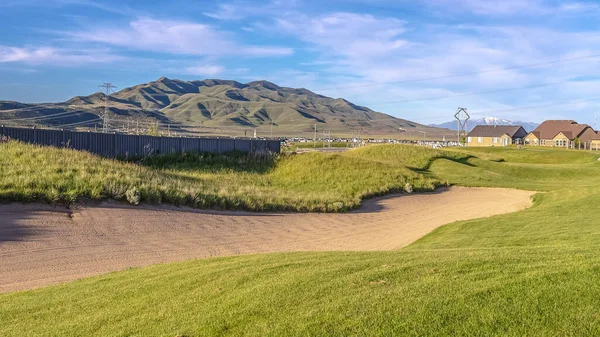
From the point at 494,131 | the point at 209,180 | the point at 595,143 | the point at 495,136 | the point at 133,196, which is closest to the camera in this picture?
the point at 133,196

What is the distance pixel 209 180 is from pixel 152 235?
12.2 metres

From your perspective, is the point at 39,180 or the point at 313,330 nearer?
the point at 313,330

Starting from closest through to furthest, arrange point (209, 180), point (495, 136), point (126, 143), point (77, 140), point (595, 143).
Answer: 1. point (209, 180)
2. point (77, 140)
3. point (126, 143)
4. point (595, 143)
5. point (495, 136)

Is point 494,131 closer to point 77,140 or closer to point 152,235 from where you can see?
point 77,140

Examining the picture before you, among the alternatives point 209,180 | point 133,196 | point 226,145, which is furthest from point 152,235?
point 226,145

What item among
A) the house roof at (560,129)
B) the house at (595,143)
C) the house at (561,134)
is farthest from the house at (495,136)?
the house at (595,143)

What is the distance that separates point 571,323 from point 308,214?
1742cm

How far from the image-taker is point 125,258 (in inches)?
513

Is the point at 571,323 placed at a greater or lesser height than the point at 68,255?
greater

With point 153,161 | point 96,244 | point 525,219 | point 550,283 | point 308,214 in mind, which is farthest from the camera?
point 153,161

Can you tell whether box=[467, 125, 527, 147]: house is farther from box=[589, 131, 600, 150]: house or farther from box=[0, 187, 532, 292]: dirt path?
box=[0, 187, 532, 292]: dirt path

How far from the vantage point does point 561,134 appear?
11731 cm

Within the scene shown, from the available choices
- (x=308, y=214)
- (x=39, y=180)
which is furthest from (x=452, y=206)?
(x=39, y=180)

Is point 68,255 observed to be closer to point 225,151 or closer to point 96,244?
point 96,244
